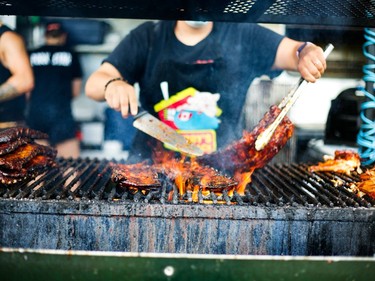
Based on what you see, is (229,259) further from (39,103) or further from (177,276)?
(39,103)

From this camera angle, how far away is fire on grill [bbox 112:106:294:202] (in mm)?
2571

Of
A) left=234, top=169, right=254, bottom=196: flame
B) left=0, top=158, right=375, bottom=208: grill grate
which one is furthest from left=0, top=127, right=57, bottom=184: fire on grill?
left=234, top=169, right=254, bottom=196: flame

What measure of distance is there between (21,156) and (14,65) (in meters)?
2.40

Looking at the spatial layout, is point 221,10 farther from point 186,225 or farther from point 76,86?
point 76,86

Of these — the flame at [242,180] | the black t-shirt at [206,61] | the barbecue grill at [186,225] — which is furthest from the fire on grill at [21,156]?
the flame at [242,180]

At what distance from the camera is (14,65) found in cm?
480

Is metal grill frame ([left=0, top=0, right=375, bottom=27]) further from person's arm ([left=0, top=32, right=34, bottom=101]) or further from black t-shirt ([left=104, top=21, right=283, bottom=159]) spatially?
person's arm ([left=0, top=32, right=34, bottom=101])

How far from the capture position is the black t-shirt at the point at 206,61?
3930mm

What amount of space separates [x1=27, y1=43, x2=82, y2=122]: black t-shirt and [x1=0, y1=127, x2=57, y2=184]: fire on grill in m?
3.61

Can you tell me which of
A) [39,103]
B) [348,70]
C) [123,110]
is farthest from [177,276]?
[348,70]

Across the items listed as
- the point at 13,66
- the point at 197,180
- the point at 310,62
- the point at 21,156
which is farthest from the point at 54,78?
the point at 310,62

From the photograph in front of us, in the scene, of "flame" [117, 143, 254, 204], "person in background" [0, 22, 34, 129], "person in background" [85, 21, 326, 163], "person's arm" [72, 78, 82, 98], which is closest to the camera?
"flame" [117, 143, 254, 204]

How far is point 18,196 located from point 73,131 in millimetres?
4675

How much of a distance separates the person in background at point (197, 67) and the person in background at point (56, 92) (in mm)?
3000
